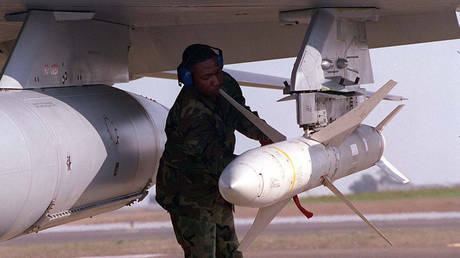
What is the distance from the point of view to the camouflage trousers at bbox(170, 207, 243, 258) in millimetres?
7211

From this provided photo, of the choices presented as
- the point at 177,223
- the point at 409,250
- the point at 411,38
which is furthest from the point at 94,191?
the point at 409,250

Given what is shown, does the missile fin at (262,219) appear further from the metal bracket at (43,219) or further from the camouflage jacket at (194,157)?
→ the metal bracket at (43,219)

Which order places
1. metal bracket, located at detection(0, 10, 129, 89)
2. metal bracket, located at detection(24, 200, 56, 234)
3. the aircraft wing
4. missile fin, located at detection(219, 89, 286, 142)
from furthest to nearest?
the aircraft wing
metal bracket, located at detection(0, 10, 129, 89)
missile fin, located at detection(219, 89, 286, 142)
metal bracket, located at detection(24, 200, 56, 234)

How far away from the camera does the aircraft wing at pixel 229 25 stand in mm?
7747

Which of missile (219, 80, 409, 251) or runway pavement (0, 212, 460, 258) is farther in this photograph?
runway pavement (0, 212, 460, 258)

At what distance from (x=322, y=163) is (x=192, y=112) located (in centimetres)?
99

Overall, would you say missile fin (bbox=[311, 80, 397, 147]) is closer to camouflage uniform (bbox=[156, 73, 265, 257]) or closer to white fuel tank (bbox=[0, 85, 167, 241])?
camouflage uniform (bbox=[156, 73, 265, 257])

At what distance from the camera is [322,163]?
7.10m

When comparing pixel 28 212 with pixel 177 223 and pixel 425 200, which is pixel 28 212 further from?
pixel 425 200

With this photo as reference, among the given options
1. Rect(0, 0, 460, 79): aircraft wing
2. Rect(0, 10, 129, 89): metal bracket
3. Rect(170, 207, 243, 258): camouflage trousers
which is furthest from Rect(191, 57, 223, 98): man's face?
Rect(0, 10, 129, 89): metal bracket

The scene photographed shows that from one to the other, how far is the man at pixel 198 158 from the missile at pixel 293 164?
190mm

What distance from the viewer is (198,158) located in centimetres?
717

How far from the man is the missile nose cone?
87cm

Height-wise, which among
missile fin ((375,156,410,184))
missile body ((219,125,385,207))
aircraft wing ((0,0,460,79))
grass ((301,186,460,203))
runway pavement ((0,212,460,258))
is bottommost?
runway pavement ((0,212,460,258))
